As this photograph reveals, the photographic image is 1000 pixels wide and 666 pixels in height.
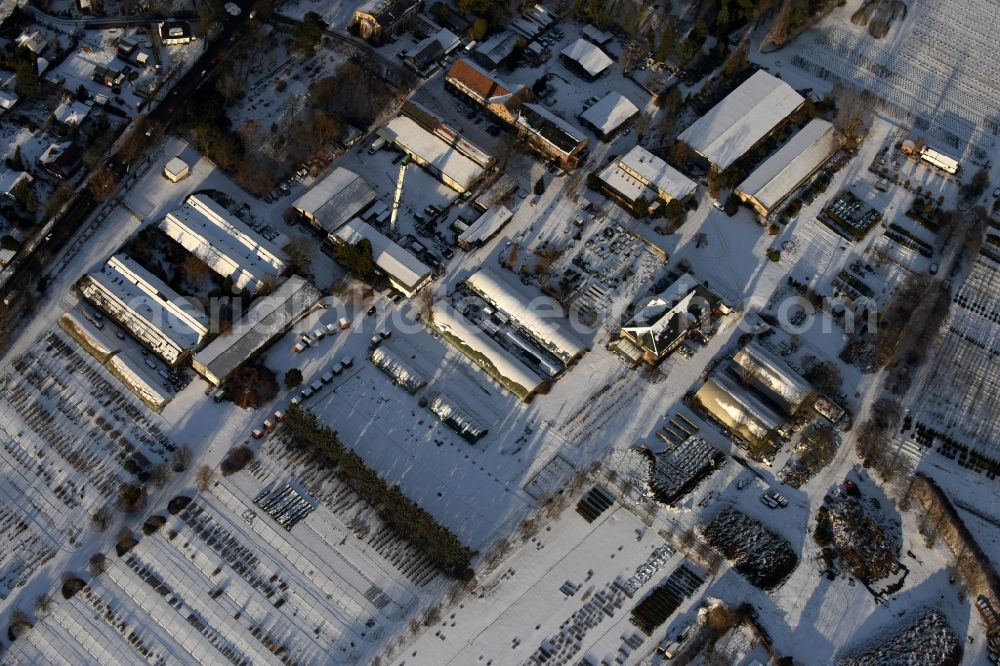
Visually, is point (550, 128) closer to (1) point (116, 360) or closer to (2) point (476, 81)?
(2) point (476, 81)

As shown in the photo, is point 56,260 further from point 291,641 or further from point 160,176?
point 291,641

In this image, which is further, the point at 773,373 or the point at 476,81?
the point at 476,81

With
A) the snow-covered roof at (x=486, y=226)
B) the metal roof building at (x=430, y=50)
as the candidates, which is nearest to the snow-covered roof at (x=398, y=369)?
the snow-covered roof at (x=486, y=226)

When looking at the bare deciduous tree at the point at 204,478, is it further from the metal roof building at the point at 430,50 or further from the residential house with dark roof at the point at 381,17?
the residential house with dark roof at the point at 381,17

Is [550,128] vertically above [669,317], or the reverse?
[550,128]

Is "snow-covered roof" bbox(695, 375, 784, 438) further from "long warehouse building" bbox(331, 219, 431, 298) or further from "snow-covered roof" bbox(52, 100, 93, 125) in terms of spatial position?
"snow-covered roof" bbox(52, 100, 93, 125)

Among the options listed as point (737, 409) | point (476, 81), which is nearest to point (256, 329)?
point (476, 81)

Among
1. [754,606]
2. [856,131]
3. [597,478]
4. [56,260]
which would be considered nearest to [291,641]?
[597,478]
